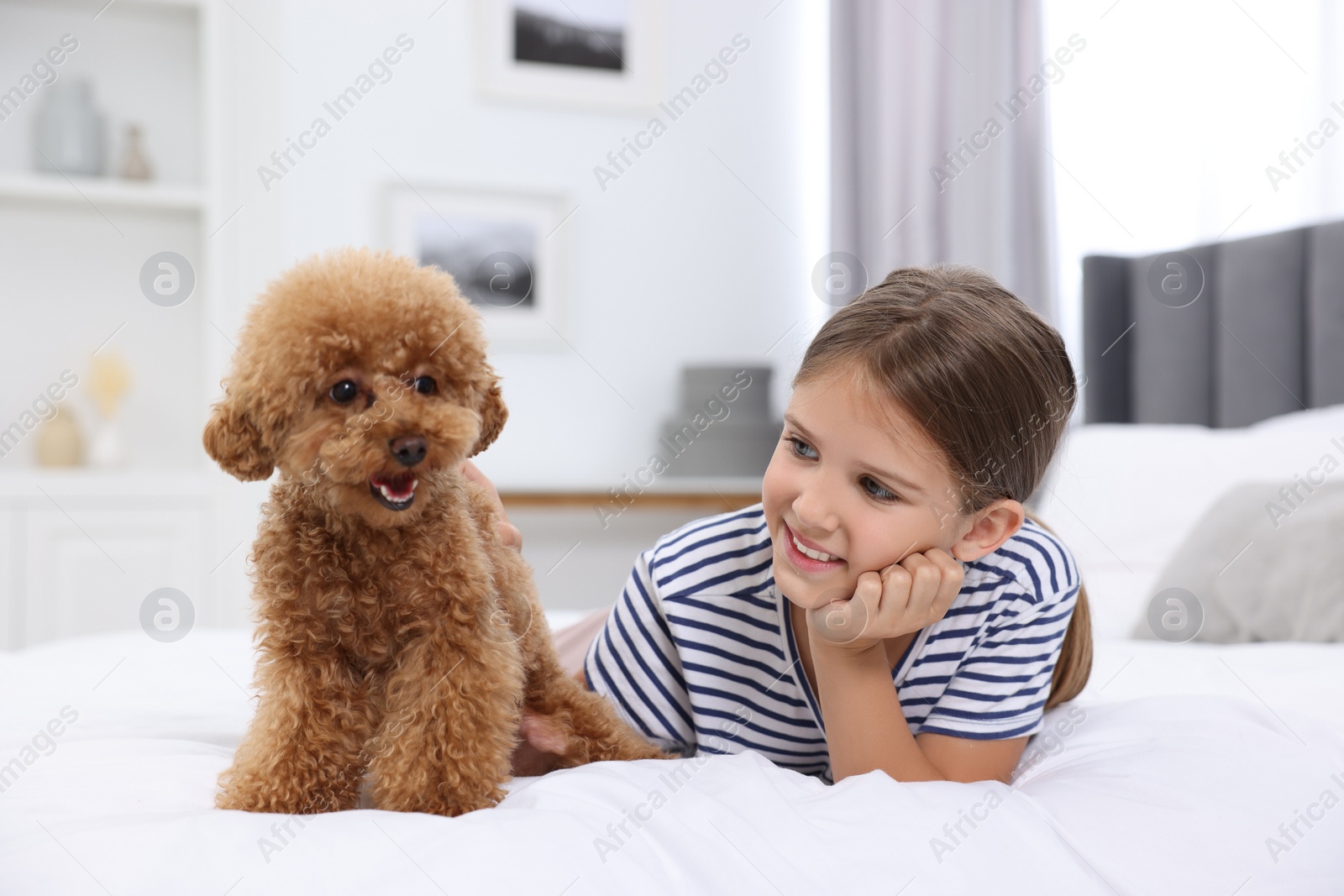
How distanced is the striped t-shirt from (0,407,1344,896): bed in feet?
0.36

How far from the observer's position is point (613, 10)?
3.41 meters

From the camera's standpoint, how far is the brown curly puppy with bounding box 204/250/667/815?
751 millimetres

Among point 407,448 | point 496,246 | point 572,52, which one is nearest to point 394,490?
point 407,448

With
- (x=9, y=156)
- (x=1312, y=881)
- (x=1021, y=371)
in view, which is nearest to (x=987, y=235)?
(x=1021, y=371)

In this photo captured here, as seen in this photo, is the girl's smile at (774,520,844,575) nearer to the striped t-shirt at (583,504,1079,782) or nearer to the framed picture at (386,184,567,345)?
the striped t-shirt at (583,504,1079,782)

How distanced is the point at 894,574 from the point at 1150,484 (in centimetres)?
162

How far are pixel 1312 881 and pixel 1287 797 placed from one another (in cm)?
8

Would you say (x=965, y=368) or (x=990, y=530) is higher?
(x=965, y=368)

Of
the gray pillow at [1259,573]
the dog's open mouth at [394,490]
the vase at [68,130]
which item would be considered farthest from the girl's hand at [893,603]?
the vase at [68,130]

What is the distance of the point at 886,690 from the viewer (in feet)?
3.23

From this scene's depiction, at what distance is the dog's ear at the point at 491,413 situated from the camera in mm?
837

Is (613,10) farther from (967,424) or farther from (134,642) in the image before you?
(967,424)

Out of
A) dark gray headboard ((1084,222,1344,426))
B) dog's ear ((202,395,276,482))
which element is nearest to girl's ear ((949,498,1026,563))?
dog's ear ((202,395,276,482))

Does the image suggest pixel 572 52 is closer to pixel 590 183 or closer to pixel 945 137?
pixel 590 183
